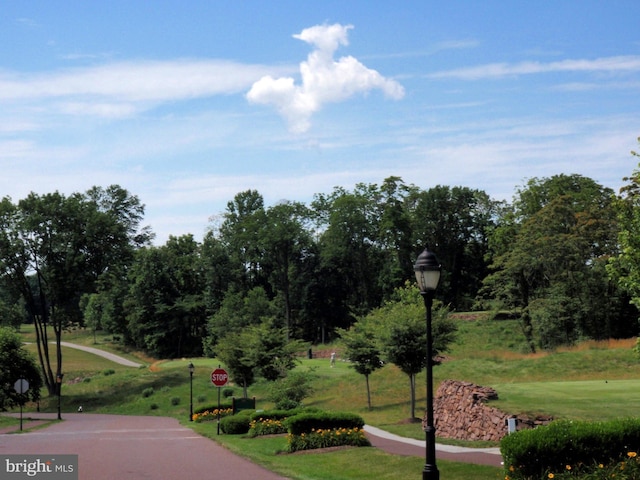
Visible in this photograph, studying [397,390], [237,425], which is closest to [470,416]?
[237,425]

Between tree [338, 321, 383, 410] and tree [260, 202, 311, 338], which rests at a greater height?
tree [260, 202, 311, 338]

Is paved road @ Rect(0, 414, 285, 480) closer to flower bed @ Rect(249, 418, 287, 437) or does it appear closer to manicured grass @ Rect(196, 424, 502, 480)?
manicured grass @ Rect(196, 424, 502, 480)

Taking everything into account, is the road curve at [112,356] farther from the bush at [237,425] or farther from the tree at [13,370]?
the bush at [237,425]

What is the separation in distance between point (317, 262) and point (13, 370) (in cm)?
4889

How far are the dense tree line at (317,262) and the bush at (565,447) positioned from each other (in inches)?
1861

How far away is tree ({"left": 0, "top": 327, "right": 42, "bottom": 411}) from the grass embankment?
483cm

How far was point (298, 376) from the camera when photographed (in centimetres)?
3484

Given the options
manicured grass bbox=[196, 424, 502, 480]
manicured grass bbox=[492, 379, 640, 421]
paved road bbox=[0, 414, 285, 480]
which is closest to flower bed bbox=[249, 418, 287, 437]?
paved road bbox=[0, 414, 285, 480]

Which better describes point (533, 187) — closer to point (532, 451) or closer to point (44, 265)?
point (44, 265)

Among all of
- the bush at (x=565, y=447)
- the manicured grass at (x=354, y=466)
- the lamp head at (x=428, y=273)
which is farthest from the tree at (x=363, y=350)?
the lamp head at (x=428, y=273)

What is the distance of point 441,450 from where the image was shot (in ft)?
66.4

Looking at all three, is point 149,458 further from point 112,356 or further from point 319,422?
point 112,356

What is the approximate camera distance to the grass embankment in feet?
59.4

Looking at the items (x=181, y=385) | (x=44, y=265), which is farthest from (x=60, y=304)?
(x=181, y=385)
